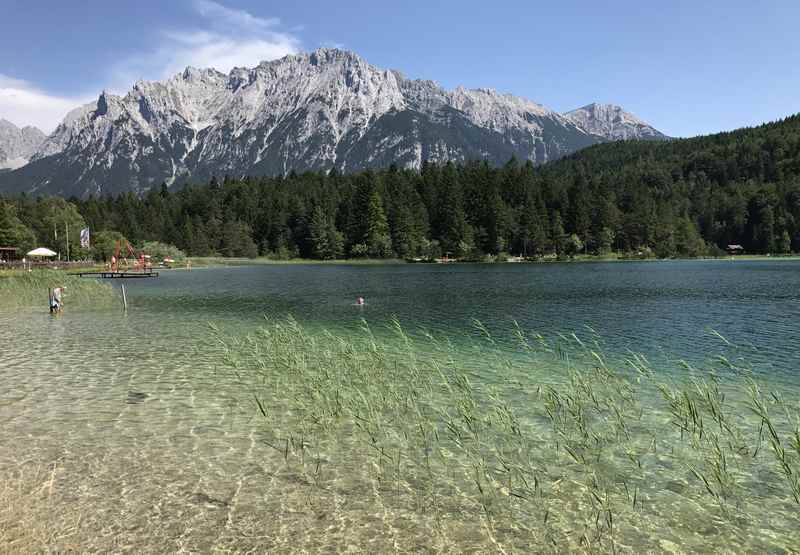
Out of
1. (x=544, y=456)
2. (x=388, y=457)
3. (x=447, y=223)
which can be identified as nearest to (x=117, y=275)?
(x=388, y=457)

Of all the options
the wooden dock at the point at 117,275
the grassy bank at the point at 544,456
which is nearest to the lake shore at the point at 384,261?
the wooden dock at the point at 117,275

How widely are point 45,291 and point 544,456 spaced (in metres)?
62.9

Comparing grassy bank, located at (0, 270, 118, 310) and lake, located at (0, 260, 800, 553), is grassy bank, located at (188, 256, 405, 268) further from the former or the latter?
lake, located at (0, 260, 800, 553)

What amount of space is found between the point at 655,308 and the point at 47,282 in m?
64.4

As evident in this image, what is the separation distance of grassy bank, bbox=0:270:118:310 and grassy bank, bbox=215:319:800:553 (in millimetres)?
40343

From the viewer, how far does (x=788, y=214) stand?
196375 millimetres

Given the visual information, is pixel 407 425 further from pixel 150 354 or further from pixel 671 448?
pixel 150 354

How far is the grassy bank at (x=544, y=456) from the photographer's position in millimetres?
8453

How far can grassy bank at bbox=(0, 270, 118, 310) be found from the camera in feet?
161

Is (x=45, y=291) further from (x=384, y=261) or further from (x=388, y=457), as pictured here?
(x=384, y=261)

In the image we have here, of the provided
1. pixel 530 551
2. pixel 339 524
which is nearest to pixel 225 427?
pixel 339 524

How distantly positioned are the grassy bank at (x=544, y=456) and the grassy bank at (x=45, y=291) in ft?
132

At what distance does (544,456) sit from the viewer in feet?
37.7

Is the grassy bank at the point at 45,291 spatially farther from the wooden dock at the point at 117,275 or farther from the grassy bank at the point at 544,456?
the grassy bank at the point at 544,456
